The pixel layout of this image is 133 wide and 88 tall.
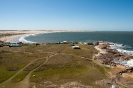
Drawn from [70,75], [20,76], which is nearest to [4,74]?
[20,76]

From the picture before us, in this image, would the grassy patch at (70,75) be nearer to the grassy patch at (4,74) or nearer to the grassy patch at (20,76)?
the grassy patch at (20,76)

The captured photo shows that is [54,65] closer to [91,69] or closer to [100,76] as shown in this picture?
[91,69]

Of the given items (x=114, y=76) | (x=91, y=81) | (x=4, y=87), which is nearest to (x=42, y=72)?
(x=4, y=87)

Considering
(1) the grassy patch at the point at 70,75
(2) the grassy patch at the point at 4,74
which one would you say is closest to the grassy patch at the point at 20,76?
(2) the grassy patch at the point at 4,74

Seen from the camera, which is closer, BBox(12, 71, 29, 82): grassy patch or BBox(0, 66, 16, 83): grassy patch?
BBox(12, 71, 29, 82): grassy patch

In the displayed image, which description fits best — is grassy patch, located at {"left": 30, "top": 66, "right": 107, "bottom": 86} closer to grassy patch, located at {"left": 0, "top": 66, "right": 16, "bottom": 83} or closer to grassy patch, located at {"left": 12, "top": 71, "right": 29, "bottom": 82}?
grassy patch, located at {"left": 12, "top": 71, "right": 29, "bottom": 82}

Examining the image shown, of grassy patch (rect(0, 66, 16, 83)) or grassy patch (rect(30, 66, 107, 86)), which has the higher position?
grassy patch (rect(0, 66, 16, 83))

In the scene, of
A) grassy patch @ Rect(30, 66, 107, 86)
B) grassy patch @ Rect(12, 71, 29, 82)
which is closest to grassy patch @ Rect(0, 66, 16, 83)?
grassy patch @ Rect(12, 71, 29, 82)

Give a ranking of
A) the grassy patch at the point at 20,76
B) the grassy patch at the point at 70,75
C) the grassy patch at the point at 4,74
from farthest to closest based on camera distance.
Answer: the grassy patch at the point at 4,74, the grassy patch at the point at 70,75, the grassy patch at the point at 20,76

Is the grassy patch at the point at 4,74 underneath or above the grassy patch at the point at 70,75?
above

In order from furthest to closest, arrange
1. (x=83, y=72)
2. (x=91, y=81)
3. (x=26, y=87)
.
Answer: (x=83, y=72) < (x=91, y=81) < (x=26, y=87)

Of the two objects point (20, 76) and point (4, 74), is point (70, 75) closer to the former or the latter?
point (20, 76)
